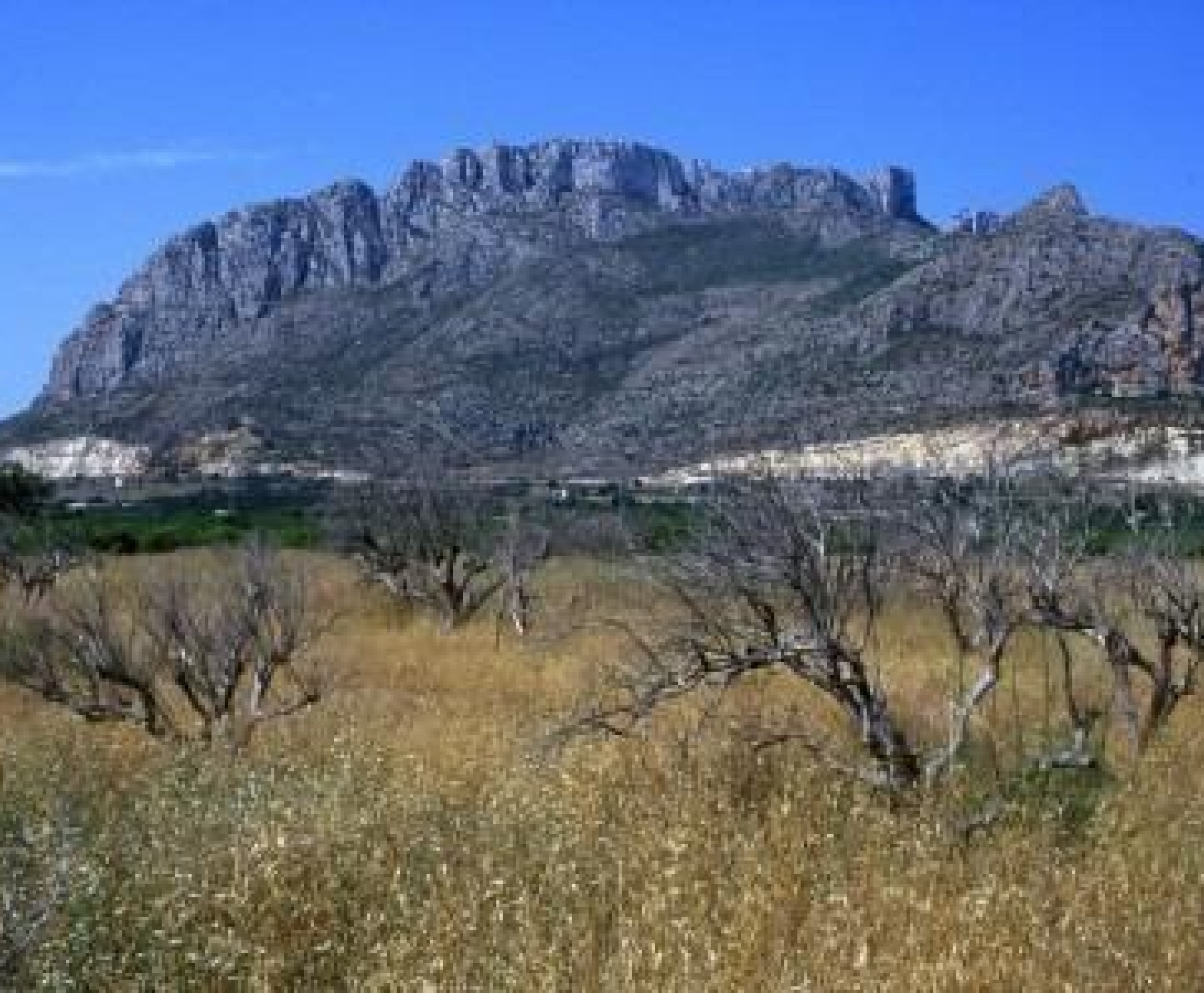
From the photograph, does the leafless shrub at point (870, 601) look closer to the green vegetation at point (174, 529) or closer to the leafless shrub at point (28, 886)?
the leafless shrub at point (28, 886)

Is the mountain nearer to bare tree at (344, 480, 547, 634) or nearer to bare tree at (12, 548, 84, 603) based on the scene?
bare tree at (344, 480, 547, 634)

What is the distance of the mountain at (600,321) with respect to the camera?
59250 millimetres

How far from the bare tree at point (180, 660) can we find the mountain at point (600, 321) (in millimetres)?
3812

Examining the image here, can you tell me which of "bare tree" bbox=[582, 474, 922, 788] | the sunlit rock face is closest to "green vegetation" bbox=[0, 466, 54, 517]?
the sunlit rock face

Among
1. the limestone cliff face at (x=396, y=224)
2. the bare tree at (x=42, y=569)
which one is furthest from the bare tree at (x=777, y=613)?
the limestone cliff face at (x=396, y=224)

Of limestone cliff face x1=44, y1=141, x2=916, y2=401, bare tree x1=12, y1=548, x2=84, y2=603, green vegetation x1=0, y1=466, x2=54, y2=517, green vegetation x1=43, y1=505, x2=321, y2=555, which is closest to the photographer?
bare tree x1=12, y1=548, x2=84, y2=603

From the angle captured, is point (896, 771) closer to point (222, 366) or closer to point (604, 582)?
point (604, 582)

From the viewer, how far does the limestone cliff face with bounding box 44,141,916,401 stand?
118 metres

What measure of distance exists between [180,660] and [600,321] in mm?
78884

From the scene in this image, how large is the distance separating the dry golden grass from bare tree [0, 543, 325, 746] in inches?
148

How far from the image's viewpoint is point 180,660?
1409cm

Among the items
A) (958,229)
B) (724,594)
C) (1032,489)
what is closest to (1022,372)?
(958,229)

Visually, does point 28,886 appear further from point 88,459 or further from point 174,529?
point 88,459

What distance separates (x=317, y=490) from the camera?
57.1 m
